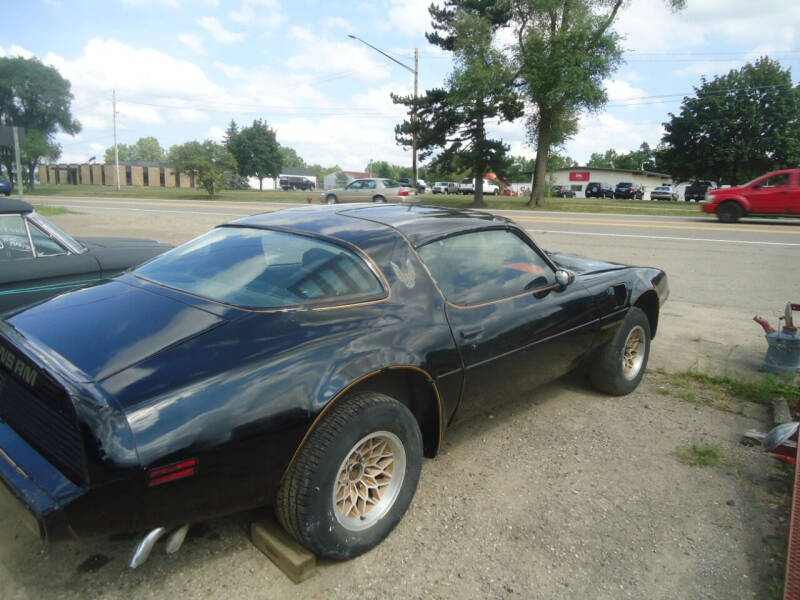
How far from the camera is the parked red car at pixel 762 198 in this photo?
16.8 m

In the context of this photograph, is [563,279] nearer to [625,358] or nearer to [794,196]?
[625,358]

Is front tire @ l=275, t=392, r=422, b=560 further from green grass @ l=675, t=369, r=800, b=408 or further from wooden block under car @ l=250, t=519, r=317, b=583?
green grass @ l=675, t=369, r=800, b=408

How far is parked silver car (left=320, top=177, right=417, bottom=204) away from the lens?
2726cm

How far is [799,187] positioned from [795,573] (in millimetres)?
18671

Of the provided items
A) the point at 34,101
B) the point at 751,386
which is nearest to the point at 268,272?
the point at 751,386

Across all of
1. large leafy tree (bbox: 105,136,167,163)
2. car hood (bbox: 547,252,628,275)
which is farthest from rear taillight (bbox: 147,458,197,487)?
large leafy tree (bbox: 105,136,167,163)

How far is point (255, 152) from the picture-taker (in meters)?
81.6

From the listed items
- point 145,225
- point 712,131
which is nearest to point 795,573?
point 145,225

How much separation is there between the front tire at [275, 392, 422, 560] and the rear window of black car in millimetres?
526

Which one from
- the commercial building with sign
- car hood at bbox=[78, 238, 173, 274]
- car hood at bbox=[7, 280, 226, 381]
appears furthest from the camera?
the commercial building with sign

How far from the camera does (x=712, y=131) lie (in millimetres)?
50094

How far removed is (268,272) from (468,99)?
28.8 meters

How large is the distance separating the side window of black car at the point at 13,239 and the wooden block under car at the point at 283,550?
325 centimetres

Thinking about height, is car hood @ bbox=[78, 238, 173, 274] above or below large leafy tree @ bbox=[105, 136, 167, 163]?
below
